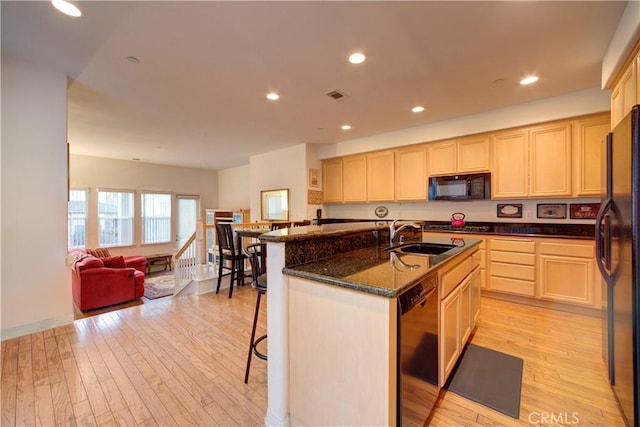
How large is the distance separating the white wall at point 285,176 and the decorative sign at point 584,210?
411 centimetres

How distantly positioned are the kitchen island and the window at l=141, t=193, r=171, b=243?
295 inches

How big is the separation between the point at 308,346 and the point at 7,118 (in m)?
3.46

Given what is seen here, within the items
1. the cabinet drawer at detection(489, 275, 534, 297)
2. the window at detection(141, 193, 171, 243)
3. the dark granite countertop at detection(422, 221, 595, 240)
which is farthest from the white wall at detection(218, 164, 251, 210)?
the cabinet drawer at detection(489, 275, 534, 297)

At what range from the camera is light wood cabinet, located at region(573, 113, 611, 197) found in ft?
10.4

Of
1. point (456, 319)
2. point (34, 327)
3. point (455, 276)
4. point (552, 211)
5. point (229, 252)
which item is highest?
point (552, 211)

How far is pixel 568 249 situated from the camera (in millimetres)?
3234

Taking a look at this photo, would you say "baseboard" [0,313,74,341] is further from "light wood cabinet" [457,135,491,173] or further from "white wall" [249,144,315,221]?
"light wood cabinet" [457,135,491,173]

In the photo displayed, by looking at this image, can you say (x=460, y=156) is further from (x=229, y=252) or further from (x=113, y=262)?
(x=113, y=262)

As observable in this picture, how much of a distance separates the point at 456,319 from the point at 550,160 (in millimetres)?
2895

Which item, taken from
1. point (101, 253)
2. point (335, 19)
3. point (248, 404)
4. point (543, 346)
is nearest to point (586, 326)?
point (543, 346)

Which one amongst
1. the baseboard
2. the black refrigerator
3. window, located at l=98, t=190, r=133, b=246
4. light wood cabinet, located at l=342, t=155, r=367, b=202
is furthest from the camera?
window, located at l=98, t=190, r=133, b=246

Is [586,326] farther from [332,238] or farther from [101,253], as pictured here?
[101,253]

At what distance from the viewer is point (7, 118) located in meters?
2.50

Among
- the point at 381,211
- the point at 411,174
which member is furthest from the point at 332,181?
the point at 411,174
